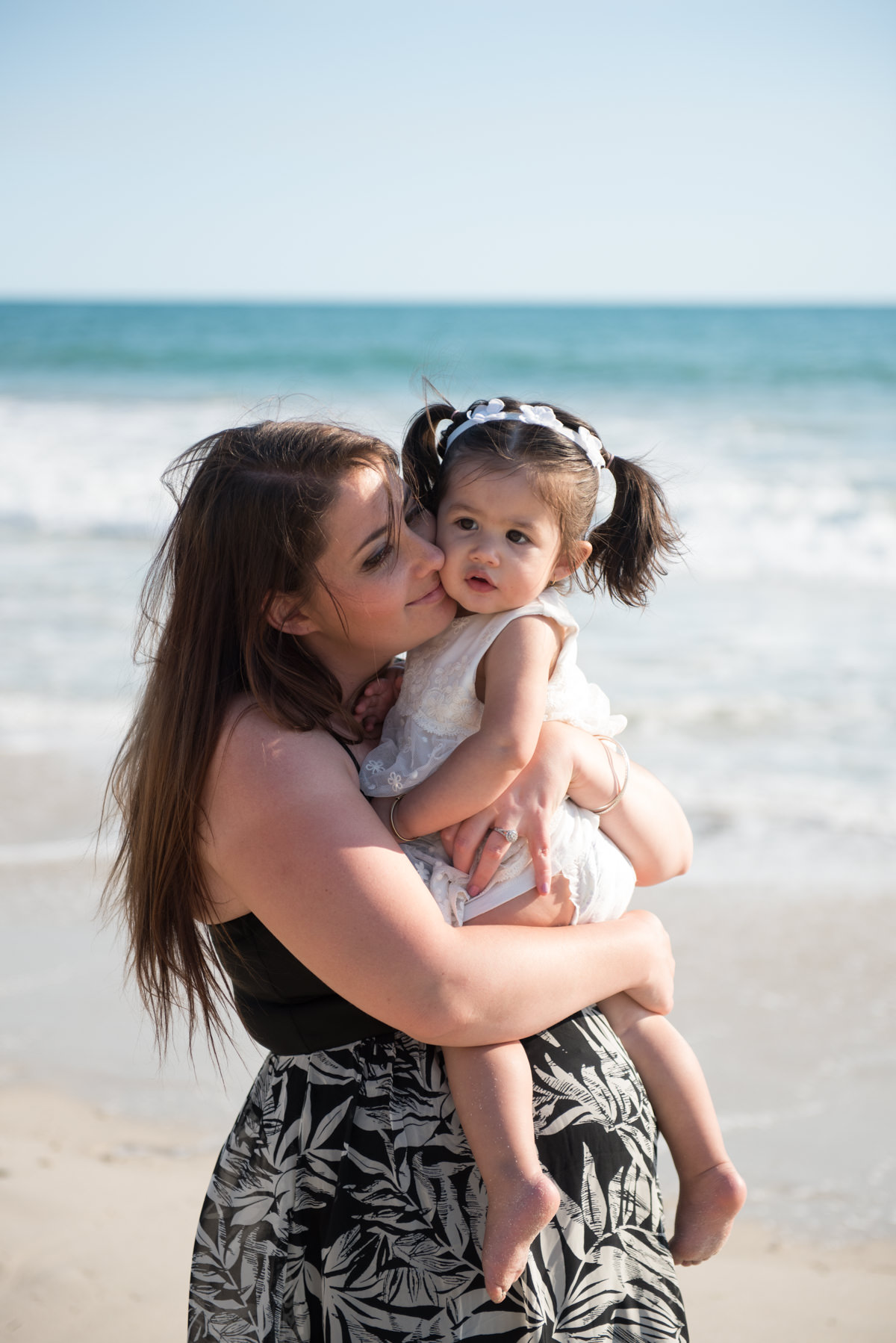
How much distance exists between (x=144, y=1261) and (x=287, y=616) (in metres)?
1.91

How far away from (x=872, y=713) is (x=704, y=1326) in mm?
3796

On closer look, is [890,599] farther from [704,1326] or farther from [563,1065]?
[563,1065]

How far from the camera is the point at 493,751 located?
1.72m

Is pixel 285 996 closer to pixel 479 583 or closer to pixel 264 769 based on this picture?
pixel 264 769

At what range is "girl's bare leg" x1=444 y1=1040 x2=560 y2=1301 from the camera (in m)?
1.47

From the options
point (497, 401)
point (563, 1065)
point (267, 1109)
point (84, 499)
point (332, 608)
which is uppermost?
point (497, 401)

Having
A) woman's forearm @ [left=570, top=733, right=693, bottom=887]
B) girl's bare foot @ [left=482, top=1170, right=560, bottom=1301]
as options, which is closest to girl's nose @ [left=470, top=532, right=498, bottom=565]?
woman's forearm @ [left=570, top=733, right=693, bottom=887]

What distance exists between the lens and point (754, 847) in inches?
179

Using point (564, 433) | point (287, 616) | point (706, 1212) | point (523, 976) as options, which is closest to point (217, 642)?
point (287, 616)

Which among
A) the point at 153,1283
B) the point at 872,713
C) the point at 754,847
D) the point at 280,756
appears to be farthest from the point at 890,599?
the point at 280,756

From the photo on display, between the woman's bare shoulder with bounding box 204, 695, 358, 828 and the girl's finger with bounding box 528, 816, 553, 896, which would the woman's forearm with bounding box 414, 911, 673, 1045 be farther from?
the woman's bare shoulder with bounding box 204, 695, 358, 828

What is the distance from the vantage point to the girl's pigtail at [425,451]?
2.07 metres

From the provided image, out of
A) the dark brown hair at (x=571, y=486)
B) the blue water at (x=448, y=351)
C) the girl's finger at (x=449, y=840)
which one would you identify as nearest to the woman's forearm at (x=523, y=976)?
the girl's finger at (x=449, y=840)

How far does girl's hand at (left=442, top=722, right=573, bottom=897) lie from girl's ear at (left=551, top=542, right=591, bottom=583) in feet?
1.29
